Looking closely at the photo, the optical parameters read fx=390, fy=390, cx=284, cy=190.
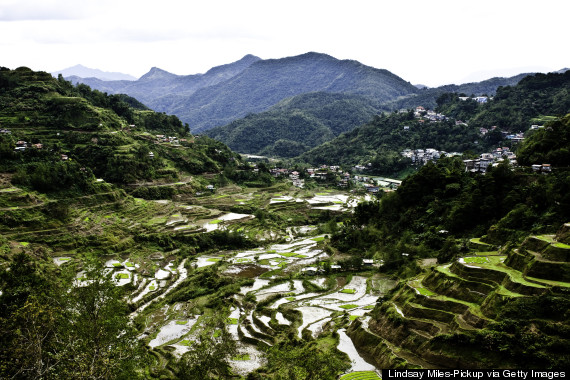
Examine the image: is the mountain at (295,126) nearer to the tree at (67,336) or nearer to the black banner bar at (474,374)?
the tree at (67,336)

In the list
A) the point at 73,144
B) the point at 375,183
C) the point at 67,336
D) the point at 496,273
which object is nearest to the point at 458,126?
the point at 375,183

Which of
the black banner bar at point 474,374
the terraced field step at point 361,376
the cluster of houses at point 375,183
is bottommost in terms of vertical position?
the terraced field step at point 361,376

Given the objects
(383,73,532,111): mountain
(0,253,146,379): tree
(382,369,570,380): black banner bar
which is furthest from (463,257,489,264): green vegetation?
(383,73,532,111): mountain

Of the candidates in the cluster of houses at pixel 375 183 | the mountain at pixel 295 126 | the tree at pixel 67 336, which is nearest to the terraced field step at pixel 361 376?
the tree at pixel 67 336

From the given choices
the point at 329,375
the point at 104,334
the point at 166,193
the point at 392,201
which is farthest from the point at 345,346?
the point at 166,193

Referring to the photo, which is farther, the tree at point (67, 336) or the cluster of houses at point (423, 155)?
the cluster of houses at point (423, 155)

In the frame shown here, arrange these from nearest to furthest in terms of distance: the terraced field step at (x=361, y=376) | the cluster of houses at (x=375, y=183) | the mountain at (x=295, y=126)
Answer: the terraced field step at (x=361, y=376) < the cluster of houses at (x=375, y=183) < the mountain at (x=295, y=126)

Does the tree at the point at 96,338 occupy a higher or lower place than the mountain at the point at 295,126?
lower

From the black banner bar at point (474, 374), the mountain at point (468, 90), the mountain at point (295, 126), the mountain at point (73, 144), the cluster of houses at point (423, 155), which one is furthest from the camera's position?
the mountain at point (468, 90)
